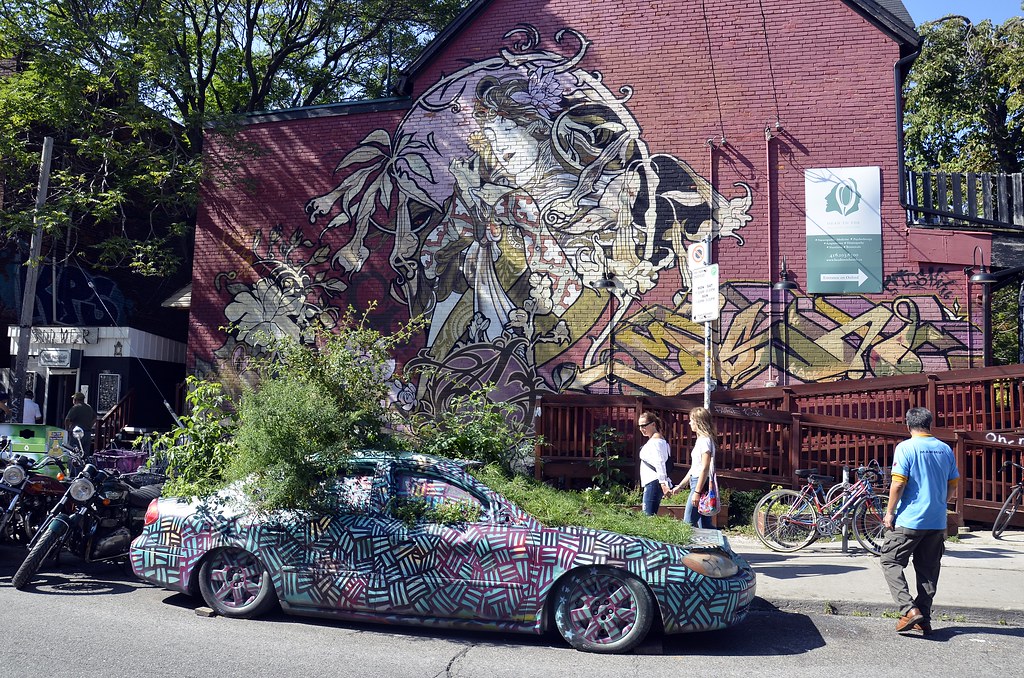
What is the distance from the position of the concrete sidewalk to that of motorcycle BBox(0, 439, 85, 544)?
6.74 meters

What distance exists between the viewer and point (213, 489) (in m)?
6.81

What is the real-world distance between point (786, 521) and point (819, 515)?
0.36 metres

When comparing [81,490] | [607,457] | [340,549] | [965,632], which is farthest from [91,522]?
[965,632]

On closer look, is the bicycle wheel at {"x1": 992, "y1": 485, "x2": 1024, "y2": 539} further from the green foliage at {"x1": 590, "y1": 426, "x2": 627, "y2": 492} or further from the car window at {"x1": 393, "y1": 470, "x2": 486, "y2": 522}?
the car window at {"x1": 393, "y1": 470, "x2": 486, "y2": 522}

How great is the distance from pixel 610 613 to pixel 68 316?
16.2 m

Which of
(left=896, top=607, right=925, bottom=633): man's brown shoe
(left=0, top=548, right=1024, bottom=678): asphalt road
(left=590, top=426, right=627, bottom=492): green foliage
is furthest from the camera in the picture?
(left=590, top=426, right=627, bottom=492): green foliage

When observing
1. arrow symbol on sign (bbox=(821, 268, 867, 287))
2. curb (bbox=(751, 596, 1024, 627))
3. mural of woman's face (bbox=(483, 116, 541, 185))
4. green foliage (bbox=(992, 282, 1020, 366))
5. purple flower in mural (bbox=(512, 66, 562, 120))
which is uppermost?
purple flower in mural (bbox=(512, 66, 562, 120))

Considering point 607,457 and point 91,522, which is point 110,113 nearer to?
point 91,522

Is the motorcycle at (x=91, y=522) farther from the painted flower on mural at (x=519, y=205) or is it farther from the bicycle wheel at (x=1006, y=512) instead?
the bicycle wheel at (x=1006, y=512)

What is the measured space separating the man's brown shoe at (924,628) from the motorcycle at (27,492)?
7.54 metres

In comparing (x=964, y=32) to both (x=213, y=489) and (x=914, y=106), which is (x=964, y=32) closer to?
(x=914, y=106)

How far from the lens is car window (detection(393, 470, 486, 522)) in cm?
616

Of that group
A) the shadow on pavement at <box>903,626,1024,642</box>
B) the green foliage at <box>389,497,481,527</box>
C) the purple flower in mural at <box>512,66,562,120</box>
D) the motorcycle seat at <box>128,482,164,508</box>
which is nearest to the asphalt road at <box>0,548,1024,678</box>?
the shadow on pavement at <box>903,626,1024,642</box>

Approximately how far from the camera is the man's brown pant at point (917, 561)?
630 cm
